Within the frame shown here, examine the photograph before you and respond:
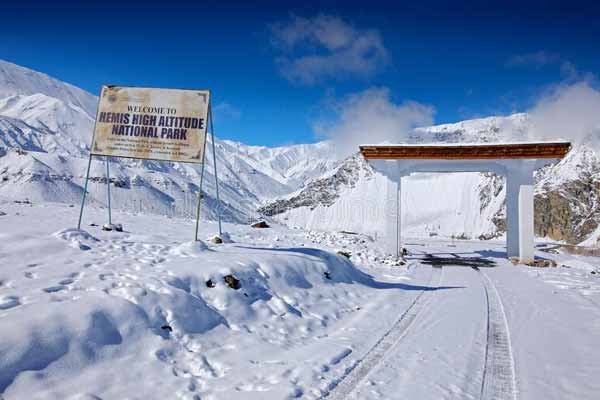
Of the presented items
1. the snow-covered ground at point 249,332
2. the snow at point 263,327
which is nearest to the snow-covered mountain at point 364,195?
the snow at point 263,327

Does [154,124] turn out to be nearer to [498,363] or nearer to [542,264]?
[498,363]

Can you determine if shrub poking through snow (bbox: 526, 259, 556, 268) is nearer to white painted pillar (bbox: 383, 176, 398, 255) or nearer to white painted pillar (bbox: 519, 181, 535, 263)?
white painted pillar (bbox: 519, 181, 535, 263)

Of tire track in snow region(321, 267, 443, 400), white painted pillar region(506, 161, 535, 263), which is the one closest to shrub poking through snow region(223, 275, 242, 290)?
tire track in snow region(321, 267, 443, 400)

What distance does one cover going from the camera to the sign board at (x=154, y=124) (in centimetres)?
956

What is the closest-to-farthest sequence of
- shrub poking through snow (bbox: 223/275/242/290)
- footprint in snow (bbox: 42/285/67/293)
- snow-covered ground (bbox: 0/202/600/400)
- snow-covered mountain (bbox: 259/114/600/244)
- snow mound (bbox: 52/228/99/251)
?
1. snow-covered ground (bbox: 0/202/600/400)
2. footprint in snow (bbox: 42/285/67/293)
3. shrub poking through snow (bbox: 223/275/242/290)
4. snow mound (bbox: 52/228/99/251)
5. snow-covered mountain (bbox: 259/114/600/244)

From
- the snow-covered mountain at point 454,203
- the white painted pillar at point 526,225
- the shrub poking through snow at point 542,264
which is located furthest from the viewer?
the snow-covered mountain at point 454,203

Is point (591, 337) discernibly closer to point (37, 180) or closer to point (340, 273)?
point (340, 273)

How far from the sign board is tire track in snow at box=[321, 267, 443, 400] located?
577cm

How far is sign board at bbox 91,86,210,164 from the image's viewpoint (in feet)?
31.4

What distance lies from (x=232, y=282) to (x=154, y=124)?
189 inches

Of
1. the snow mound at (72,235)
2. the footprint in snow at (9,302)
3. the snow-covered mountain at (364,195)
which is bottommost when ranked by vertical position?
the footprint in snow at (9,302)

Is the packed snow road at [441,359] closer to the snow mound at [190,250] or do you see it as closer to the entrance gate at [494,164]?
the snow mound at [190,250]

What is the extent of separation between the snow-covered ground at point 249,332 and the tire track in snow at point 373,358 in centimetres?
2

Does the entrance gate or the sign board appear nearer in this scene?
the sign board
